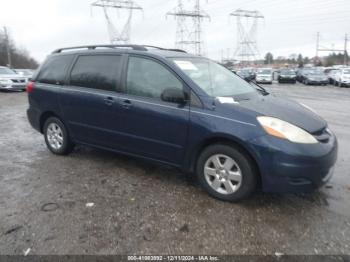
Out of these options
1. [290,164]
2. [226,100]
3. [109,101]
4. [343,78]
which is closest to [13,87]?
[109,101]

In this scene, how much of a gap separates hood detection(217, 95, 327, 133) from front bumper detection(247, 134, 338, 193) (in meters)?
0.28

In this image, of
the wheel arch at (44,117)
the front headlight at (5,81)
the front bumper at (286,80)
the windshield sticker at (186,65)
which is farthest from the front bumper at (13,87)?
the front bumper at (286,80)

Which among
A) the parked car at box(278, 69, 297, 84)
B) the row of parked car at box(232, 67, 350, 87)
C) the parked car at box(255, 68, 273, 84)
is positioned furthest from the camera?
the parked car at box(278, 69, 297, 84)

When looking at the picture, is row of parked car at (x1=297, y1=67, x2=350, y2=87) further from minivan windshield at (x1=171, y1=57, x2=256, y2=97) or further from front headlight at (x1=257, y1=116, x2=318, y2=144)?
front headlight at (x1=257, y1=116, x2=318, y2=144)

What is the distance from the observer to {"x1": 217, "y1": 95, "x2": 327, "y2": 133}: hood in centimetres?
344

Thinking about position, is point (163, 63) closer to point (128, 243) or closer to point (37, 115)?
point (128, 243)

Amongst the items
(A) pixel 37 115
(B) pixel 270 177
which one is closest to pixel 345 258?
(B) pixel 270 177

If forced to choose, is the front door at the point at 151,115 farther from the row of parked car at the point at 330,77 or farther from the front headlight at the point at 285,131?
the row of parked car at the point at 330,77

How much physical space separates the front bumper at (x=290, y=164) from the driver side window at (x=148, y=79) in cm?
125

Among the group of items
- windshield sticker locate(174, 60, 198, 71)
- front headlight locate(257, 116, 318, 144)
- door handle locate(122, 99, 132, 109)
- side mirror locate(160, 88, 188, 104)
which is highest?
windshield sticker locate(174, 60, 198, 71)

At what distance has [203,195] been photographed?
3.79 m

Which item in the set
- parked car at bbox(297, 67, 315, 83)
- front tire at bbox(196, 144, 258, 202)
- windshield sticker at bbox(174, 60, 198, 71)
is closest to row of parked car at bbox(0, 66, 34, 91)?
windshield sticker at bbox(174, 60, 198, 71)

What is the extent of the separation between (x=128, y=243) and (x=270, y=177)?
1.56m

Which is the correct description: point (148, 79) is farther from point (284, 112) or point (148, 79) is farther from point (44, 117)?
point (44, 117)
